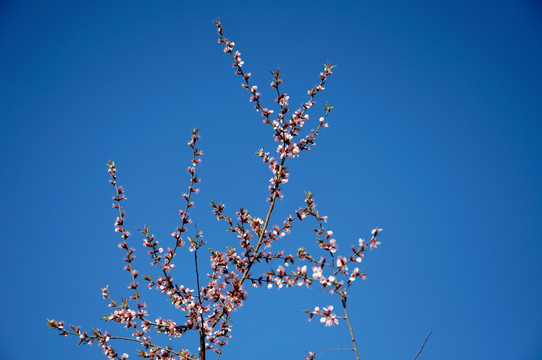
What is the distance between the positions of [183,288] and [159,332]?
0.77 m

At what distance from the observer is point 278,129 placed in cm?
519

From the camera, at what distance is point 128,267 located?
16.4 feet

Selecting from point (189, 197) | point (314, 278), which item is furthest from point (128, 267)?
point (314, 278)

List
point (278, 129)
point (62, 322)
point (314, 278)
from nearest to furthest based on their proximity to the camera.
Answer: point (314, 278)
point (62, 322)
point (278, 129)

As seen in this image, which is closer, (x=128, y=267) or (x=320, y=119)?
(x=128, y=267)

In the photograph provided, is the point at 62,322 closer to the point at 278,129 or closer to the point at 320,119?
the point at 278,129

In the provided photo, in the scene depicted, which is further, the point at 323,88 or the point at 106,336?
the point at 323,88

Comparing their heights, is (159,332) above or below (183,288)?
below

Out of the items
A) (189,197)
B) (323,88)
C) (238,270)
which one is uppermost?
(323,88)

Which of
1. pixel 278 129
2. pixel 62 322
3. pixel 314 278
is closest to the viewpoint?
pixel 314 278

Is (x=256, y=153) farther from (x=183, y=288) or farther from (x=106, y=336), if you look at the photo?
(x=106, y=336)

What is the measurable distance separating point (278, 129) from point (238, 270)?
7.78ft

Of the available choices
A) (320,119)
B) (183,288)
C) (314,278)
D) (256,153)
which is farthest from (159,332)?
(320,119)

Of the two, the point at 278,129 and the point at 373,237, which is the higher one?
the point at 278,129
